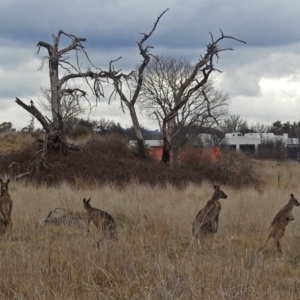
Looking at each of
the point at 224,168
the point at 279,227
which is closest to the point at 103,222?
the point at 279,227

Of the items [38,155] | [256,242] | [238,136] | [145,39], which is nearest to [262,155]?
[238,136]

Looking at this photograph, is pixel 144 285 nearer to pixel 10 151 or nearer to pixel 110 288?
pixel 110 288

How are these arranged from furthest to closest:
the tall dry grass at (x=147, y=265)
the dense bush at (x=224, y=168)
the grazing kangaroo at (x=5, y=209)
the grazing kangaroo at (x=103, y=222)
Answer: the dense bush at (x=224, y=168) < the grazing kangaroo at (x=5, y=209) < the grazing kangaroo at (x=103, y=222) < the tall dry grass at (x=147, y=265)

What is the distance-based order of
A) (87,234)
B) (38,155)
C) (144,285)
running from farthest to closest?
(38,155), (87,234), (144,285)

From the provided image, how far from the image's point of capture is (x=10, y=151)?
91.5ft

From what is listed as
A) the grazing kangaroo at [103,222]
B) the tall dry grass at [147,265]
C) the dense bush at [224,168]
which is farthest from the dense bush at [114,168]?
the tall dry grass at [147,265]

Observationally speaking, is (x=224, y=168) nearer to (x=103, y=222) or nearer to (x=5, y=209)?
(x=5, y=209)

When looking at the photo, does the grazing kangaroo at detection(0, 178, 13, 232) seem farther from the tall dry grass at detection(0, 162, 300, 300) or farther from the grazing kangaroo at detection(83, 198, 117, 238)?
the grazing kangaroo at detection(83, 198, 117, 238)

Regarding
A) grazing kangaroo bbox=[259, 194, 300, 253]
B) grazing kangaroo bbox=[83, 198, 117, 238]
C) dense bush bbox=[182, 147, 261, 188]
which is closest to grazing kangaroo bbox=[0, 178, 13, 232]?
grazing kangaroo bbox=[83, 198, 117, 238]

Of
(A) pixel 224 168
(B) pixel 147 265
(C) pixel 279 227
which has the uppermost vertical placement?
(A) pixel 224 168

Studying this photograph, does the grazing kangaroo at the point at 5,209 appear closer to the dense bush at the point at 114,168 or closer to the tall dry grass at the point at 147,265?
the tall dry grass at the point at 147,265

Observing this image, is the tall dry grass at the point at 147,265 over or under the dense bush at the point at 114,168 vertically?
under

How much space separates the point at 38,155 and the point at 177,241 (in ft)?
54.4

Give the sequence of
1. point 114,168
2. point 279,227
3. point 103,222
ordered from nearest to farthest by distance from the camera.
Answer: point 279,227 < point 103,222 < point 114,168
